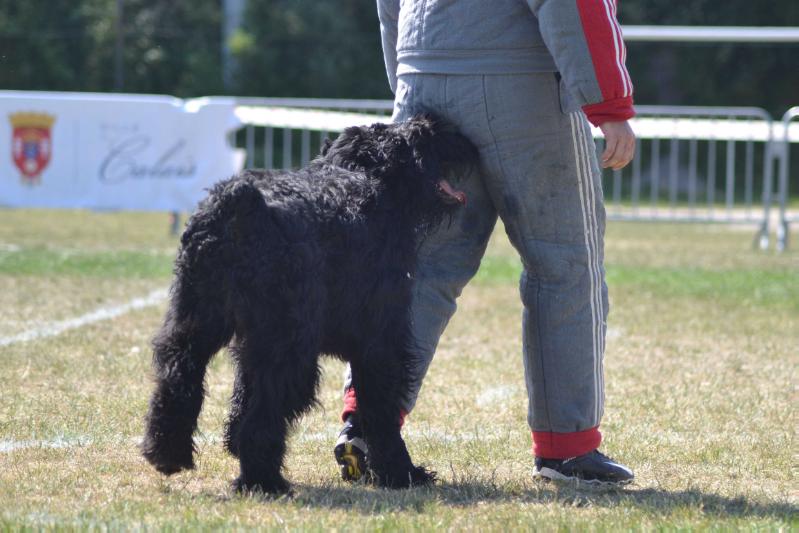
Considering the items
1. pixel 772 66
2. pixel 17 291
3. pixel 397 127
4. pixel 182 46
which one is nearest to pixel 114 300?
pixel 17 291

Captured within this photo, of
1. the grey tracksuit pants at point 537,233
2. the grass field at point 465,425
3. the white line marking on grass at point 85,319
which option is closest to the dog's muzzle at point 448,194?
the grey tracksuit pants at point 537,233

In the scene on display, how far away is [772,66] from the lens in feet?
89.6

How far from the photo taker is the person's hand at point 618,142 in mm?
3553

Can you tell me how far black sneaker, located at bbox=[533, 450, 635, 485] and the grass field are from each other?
50 mm

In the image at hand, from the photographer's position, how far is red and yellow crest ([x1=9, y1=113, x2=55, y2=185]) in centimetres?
1153

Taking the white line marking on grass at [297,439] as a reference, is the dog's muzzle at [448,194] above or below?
above

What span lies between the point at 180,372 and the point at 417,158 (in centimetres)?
97

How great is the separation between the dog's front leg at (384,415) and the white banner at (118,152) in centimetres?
821

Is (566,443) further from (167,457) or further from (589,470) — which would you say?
(167,457)

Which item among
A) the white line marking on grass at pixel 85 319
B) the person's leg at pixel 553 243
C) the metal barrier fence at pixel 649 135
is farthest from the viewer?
the metal barrier fence at pixel 649 135

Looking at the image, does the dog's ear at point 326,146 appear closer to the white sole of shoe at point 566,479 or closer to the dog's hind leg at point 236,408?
the dog's hind leg at point 236,408

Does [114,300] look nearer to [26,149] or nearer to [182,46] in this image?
[26,149]

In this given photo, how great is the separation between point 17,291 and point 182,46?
20.4 metres

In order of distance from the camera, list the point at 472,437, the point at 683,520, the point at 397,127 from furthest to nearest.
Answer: the point at 472,437 → the point at 397,127 → the point at 683,520
